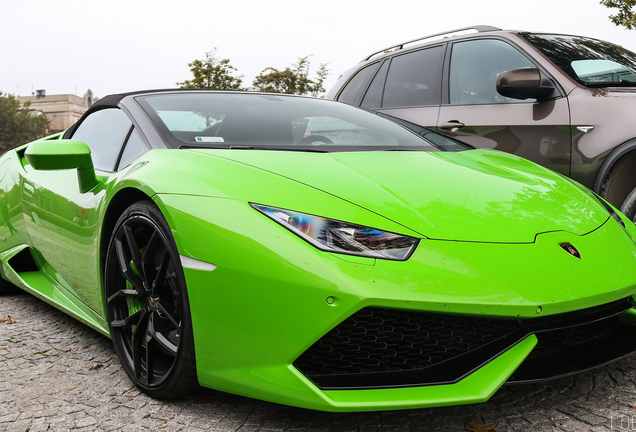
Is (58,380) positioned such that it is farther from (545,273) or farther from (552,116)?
(552,116)

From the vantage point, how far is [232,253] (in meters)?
1.70

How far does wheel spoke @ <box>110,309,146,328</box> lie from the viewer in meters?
2.14

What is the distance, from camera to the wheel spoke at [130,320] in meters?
2.14

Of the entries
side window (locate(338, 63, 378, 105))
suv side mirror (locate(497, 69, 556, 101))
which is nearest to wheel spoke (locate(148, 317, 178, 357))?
suv side mirror (locate(497, 69, 556, 101))

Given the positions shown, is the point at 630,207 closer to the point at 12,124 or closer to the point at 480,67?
the point at 480,67

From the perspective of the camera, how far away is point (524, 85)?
3.40 meters

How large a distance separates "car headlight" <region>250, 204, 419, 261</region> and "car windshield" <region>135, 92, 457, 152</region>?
2.25 ft

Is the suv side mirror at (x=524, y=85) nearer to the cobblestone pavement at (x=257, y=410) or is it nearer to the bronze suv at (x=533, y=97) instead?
the bronze suv at (x=533, y=97)

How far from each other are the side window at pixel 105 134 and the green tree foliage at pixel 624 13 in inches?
483

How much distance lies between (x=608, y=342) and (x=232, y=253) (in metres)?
1.29

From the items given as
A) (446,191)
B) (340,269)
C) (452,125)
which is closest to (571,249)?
(446,191)

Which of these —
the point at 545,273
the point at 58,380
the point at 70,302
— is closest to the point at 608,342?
the point at 545,273

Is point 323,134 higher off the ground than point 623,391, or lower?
higher
